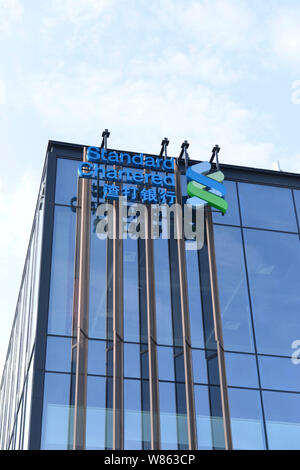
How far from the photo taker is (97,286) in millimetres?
26094

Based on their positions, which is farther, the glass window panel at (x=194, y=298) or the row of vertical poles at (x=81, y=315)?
the glass window panel at (x=194, y=298)

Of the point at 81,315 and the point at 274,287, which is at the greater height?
the point at 274,287

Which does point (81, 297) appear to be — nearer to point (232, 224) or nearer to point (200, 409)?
point (200, 409)

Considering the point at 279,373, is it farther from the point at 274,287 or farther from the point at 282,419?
the point at 274,287

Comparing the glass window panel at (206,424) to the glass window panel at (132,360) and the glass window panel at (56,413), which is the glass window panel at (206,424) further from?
the glass window panel at (56,413)

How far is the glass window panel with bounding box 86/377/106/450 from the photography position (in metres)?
23.0

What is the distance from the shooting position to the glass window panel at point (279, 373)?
2619 cm

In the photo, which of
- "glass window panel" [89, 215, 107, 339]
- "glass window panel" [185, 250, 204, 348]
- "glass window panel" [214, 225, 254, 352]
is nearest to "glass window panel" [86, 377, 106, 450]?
"glass window panel" [89, 215, 107, 339]

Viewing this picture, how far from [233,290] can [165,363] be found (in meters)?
4.54

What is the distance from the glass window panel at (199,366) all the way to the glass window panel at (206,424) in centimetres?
30

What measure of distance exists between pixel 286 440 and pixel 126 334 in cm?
692

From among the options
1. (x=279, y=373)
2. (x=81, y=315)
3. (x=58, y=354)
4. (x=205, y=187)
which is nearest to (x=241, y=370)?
(x=279, y=373)

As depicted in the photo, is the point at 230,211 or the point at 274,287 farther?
the point at 230,211

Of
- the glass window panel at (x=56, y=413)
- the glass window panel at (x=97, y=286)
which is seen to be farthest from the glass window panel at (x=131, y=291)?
the glass window panel at (x=56, y=413)
